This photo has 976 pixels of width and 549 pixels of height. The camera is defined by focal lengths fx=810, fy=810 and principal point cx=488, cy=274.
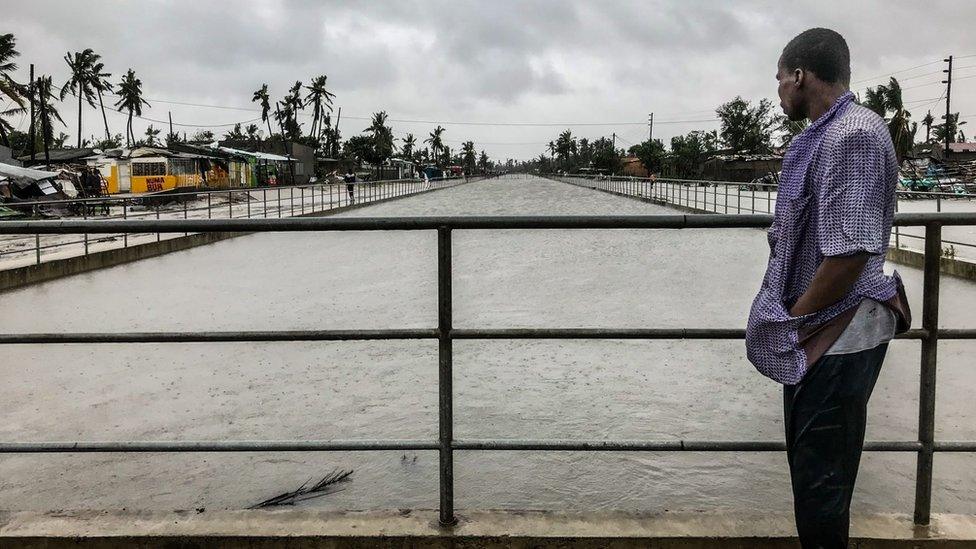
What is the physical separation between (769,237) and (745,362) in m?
5.36

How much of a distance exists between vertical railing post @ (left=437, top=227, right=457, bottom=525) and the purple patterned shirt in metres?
0.96

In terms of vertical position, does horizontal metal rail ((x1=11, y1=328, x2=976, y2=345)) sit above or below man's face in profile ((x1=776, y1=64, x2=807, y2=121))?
below

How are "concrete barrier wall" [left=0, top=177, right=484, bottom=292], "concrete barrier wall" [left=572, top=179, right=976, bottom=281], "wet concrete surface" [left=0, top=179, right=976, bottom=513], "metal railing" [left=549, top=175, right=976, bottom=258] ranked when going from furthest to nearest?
"metal railing" [left=549, top=175, right=976, bottom=258], "concrete barrier wall" [left=0, top=177, right=484, bottom=292], "concrete barrier wall" [left=572, top=179, right=976, bottom=281], "wet concrete surface" [left=0, top=179, right=976, bottom=513]

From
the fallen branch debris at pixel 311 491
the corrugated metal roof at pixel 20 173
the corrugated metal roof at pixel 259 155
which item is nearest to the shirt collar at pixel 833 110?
the fallen branch debris at pixel 311 491

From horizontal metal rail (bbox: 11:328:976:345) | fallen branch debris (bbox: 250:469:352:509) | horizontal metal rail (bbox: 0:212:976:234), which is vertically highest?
horizontal metal rail (bbox: 0:212:976:234)

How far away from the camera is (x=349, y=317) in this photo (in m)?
9.20

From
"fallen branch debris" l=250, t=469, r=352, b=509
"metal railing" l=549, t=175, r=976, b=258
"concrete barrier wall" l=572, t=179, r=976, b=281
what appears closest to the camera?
"fallen branch debris" l=250, t=469, r=352, b=509

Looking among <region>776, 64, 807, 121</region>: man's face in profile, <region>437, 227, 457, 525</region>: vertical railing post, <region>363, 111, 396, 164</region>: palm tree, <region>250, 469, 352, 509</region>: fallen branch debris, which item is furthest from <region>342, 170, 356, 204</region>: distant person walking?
<region>363, 111, 396, 164</region>: palm tree

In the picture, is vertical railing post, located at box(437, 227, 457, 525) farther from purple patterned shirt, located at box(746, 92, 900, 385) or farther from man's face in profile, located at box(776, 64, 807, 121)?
man's face in profile, located at box(776, 64, 807, 121)

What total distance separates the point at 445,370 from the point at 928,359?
1.56 metres

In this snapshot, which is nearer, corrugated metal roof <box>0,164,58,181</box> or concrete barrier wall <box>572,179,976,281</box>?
concrete barrier wall <box>572,179,976,281</box>

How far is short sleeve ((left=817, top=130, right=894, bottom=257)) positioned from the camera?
1826 millimetres

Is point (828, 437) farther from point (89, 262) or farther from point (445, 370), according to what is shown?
point (89, 262)

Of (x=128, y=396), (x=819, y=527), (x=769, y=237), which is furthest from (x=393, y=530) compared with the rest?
(x=128, y=396)
